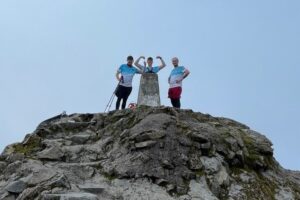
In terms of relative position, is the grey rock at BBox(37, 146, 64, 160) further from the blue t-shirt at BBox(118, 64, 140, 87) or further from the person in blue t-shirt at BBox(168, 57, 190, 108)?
the person in blue t-shirt at BBox(168, 57, 190, 108)

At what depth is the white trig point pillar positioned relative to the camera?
2322 cm

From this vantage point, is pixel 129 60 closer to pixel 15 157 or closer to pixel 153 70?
pixel 153 70

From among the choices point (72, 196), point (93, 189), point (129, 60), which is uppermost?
point (129, 60)

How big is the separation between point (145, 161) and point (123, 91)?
5.85m

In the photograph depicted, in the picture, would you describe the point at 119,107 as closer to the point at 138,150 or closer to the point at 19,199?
the point at 138,150

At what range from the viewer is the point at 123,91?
2192 centimetres

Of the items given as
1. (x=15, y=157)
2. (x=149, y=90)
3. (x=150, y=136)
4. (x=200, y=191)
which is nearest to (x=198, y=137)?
(x=150, y=136)

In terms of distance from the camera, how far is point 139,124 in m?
18.5

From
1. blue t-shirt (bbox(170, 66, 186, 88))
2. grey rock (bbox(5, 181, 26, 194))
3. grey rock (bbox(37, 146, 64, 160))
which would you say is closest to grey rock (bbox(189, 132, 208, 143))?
blue t-shirt (bbox(170, 66, 186, 88))

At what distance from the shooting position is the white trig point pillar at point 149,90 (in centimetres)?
2322

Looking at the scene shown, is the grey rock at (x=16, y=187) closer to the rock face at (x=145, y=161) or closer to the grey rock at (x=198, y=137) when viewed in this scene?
the rock face at (x=145, y=161)

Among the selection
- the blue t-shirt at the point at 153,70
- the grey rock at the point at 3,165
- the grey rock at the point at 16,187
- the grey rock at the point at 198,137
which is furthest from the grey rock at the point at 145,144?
the blue t-shirt at the point at 153,70

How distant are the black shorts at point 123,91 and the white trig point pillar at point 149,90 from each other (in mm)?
1310

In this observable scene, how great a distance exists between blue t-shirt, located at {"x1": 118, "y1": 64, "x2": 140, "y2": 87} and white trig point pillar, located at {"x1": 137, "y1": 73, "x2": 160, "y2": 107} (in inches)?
46.8
